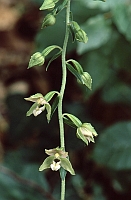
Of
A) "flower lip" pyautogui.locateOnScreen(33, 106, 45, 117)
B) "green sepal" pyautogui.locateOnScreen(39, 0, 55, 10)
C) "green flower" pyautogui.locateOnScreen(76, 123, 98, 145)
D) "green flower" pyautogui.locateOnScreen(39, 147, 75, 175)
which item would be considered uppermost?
"green sepal" pyautogui.locateOnScreen(39, 0, 55, 10)

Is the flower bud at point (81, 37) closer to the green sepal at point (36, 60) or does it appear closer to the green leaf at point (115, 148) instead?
the green sepal at point (36, 60)

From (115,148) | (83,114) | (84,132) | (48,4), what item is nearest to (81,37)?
(48,4)

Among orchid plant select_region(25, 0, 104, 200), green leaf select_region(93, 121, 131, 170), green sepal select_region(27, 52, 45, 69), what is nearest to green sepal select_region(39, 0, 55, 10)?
orchid plant select_region(25, 0, 104, 200)

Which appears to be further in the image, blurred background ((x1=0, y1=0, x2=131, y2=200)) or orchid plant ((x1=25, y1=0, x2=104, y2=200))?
blurred background ((x1=0, y1=0, x2=131, y2=200))

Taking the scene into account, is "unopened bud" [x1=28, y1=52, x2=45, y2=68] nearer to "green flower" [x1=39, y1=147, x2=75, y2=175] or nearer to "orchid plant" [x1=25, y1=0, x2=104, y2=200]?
"orchid plant" [x1=25, y1=0, x2=104, y2=200]

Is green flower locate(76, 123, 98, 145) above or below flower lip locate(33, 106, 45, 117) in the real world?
below

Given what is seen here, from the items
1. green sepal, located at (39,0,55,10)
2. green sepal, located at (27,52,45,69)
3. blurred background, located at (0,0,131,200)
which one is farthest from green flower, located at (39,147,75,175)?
blurred background, located at (0,0,131,200)

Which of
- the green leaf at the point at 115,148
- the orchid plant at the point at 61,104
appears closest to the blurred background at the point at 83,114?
the green leaf at the point at 115,148

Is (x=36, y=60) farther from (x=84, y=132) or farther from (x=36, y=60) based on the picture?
(x=84, y=132)
